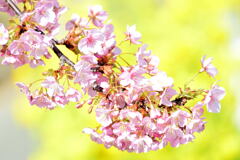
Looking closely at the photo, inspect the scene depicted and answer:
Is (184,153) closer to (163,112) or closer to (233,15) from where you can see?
(163,112)

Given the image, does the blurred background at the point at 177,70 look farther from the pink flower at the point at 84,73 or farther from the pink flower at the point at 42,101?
the pink flower at the point at 84,73

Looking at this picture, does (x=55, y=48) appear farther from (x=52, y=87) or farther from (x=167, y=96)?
(x=167, y=96)

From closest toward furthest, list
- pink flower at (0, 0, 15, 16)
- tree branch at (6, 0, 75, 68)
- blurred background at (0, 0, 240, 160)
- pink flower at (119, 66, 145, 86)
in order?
1. pink flower at (119, 66, 145, 86)
2. tree branch at (6, 0, 75, 68)
3. pink flower at (0, 0, 15, 16)
4. blurred background at (0, 0, 240, 160)

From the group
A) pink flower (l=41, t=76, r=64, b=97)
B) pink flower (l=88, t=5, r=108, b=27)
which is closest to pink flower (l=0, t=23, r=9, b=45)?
pink flower (l=41, t=76, r=64, b=97)

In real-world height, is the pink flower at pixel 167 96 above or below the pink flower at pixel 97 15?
below

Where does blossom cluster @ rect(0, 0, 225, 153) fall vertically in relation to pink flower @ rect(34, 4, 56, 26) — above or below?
below

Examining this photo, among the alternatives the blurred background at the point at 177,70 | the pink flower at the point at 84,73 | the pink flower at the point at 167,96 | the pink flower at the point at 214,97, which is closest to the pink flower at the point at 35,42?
the pink flower at the point at 84,73

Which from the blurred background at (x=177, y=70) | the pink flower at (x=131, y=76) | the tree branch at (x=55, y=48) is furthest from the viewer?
the blurred background at (x=177, y=70)

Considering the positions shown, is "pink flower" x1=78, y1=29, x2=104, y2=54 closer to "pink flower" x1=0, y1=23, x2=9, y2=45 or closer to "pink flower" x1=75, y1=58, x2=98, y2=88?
"pink flower" x1=75, y1=58, x2=98, y2=88

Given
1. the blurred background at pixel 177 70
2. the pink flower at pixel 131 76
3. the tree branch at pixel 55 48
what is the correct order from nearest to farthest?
the pink flower at pixel 131 76 < the tree branch at pixel 55 48 < the blurred background at pixel 177 70
